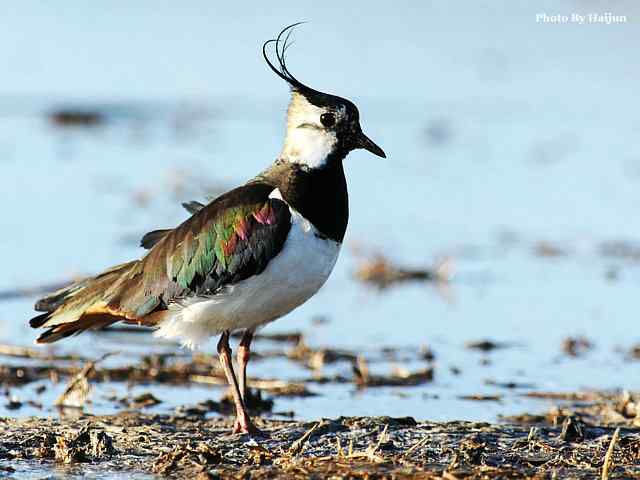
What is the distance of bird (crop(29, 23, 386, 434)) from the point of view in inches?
238

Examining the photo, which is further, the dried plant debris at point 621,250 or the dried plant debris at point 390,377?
the dried plant debris at point 621,250

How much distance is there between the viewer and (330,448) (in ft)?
19.2

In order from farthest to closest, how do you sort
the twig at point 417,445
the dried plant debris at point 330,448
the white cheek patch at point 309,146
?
the white cheek patch at point 309,146 → the twig at point 417,445 → the dried plant debris at point 330,448

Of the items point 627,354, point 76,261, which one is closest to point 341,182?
point 627,354

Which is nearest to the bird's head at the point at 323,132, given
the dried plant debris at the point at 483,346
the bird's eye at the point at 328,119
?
the bird's eye at the point at 328,119

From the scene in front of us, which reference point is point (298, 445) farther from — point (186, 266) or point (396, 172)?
point (396, 172)

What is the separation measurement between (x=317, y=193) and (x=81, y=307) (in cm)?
127

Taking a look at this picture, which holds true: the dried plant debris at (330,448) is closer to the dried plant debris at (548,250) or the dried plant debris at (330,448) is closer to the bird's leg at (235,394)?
the bird's leg at (235,394)

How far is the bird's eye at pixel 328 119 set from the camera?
6391mm

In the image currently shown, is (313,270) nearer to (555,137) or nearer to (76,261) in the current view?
(76,261)

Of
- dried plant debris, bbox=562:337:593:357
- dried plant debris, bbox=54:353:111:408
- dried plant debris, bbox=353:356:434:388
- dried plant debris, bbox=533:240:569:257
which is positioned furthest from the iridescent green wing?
dried plant debris, bbox=533:240:569:257

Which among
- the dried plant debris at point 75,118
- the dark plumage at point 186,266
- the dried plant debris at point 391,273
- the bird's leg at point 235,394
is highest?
the dried plant debris at point 75,118

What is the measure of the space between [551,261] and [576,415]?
3604 mm

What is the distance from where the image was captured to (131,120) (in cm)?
1489
